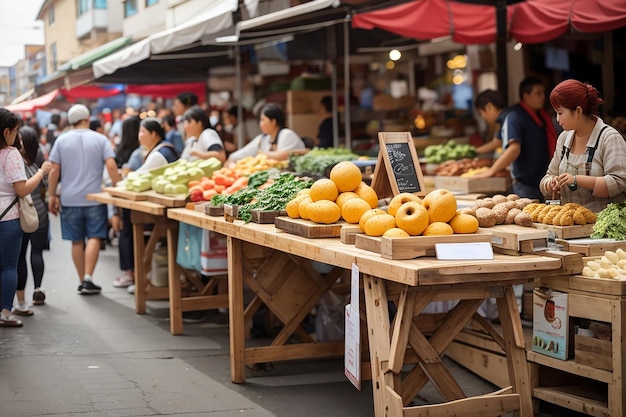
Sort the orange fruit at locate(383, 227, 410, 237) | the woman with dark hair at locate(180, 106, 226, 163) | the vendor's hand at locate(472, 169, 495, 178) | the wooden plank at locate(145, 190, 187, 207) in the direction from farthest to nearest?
the woman with dark hair at locate(180, 106, 226, 163) < the vendor's hand at locate(472, 169, 495, 178) < the wooden plank at locate(145, 190, 187, 207) < the orange fruit at locate(383, 227, 410, 237)

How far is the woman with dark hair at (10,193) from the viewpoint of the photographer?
325 inches

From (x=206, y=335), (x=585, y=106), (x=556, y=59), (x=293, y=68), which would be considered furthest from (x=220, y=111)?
(x=585, y=106)

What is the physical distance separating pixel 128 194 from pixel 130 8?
61.4 ft

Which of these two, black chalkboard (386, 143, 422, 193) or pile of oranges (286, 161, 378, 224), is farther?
black chalkboard (386, 143, 422, 193)

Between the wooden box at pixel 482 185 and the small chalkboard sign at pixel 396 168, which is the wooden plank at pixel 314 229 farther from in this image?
the wooden box at pixel 482 185

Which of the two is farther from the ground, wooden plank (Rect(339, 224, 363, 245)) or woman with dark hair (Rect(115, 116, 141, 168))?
woman with dark hair (Rect(115, 116, 141, 168))

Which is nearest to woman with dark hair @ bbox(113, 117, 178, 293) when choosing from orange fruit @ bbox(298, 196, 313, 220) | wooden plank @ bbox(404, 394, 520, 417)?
orange fruit @ bbox(298, 196, 313, 220)

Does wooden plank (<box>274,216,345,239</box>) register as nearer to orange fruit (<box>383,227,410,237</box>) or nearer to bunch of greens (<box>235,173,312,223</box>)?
bunch of greens (<box>235,173,312,223</box>)

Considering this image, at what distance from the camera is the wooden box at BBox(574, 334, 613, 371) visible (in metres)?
5.20

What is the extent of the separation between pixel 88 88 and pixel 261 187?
16.6 meters

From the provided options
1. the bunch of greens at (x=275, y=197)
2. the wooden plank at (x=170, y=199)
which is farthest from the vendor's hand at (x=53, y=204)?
the bunch of greens at (x=275, y=197)

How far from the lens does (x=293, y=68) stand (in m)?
A: 19.3

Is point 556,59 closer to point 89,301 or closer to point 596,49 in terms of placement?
point 596,49

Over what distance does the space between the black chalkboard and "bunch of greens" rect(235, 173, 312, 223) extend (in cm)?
86
